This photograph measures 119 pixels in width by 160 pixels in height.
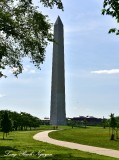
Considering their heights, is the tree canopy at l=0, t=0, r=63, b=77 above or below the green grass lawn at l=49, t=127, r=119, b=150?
above

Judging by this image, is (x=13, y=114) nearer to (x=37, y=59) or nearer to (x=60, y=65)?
(x=60, y=65)

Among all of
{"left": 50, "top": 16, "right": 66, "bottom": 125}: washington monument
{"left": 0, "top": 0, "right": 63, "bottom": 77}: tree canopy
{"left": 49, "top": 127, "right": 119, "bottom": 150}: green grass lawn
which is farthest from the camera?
{"left": 50, "top": 16, "right": 66, "bottom": 125}: washington monument

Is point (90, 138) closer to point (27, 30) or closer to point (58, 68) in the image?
point (27, 30)

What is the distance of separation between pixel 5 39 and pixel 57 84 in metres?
78.4

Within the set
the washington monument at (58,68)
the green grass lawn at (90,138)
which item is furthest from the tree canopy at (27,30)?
the washington monument at (58,68)

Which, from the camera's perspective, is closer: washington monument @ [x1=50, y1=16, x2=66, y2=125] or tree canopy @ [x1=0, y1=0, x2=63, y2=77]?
tree canopy @ [x1=0, y1=0, x2=63, y2=77]

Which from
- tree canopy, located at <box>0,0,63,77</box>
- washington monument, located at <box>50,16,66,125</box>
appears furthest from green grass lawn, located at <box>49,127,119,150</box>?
washington monument, located at <box>50,16,66,125</box>

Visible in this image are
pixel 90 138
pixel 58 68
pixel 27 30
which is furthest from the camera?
pixel 58 68

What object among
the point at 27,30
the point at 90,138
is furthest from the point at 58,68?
the point at 27,30

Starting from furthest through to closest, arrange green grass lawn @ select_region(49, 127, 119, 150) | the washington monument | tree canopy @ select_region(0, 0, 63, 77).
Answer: the washington monument → green grass lawn @ select_region(49, 127, 119, 150) → tree canopy @ select_region(0, 0, 63, 77)

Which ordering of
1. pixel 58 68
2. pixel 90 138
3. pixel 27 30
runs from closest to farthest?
pixel 27 30, pixel 90 138, pixel 58 68

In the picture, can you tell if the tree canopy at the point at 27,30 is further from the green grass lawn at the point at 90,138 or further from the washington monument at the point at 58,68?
the washington monument at the point at 58,68

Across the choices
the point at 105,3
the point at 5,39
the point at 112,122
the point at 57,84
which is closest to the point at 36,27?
the point at 5,39

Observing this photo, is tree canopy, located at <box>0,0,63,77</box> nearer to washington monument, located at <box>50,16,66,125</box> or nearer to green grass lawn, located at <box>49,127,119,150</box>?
green grass lawn, located at <box>49,127,119,150</box>
